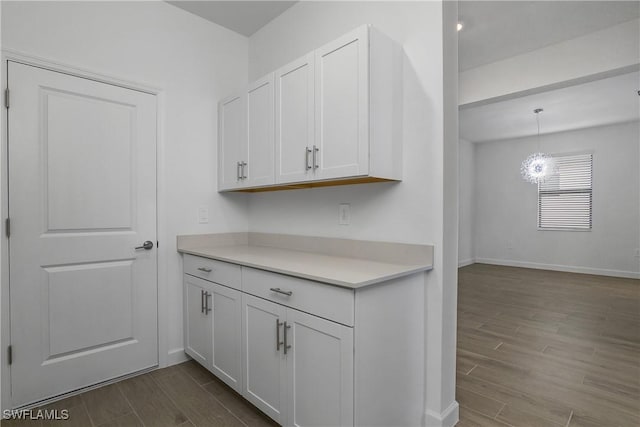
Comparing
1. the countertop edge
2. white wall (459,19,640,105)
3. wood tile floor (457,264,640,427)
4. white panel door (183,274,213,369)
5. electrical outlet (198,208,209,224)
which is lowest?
wood tile floor (457,264,640,427)

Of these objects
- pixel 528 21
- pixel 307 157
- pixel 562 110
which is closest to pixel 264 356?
pixel 307 157

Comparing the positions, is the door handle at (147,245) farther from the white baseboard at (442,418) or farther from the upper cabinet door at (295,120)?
the white baseboard at (442,418)

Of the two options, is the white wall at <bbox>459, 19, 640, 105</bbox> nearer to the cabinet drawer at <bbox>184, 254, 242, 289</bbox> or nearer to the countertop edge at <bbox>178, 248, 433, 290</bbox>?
the countertop edge at <bbox>178, 248, 433, 290</bbox>

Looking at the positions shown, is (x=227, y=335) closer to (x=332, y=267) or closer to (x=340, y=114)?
(x=332, y=267)

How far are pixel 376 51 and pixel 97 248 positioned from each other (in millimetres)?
2138

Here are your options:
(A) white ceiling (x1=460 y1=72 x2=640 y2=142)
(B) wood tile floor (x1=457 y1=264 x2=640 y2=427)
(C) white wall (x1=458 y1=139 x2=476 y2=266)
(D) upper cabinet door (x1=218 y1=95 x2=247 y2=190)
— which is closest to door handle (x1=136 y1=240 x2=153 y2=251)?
(D) upper cabinet door (x1=218 y1=95 x2=247 y2=190)

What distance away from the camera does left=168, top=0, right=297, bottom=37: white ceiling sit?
2.56 meters

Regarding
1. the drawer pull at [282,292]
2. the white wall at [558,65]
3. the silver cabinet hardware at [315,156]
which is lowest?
the drawer pull at [282,292]

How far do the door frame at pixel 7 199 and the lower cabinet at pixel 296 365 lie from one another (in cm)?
93

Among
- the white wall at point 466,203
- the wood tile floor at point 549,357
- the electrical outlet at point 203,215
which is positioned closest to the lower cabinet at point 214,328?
the electrical outlet at point 203,215

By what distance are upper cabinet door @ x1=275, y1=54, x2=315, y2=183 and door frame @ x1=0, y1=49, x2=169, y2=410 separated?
37.6 inches

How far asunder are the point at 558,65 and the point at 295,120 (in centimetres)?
287

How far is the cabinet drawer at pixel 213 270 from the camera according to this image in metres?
2.03

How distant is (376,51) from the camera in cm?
173
